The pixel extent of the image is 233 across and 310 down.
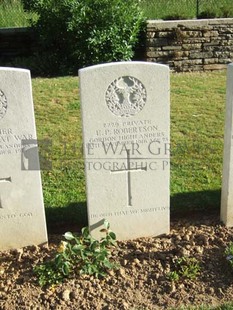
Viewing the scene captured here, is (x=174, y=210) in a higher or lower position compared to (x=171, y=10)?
lower

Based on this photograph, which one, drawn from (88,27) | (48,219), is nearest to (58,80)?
(88,27)

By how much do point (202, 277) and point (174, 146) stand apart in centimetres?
251

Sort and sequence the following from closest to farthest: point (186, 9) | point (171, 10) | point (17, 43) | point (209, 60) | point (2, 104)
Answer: point (2, 104) → point (209, 60) → point (17, 43) → point (186, 9) → point (171, 10)

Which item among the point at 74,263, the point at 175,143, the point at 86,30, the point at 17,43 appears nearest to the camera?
the point at 74,263

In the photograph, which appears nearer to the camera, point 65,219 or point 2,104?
point 2,104

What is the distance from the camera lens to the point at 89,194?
150 inches

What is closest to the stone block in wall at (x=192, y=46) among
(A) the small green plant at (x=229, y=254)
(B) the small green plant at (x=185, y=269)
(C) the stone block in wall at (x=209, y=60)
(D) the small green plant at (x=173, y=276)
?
(C) the stone block in wall at (x=209, y=60)

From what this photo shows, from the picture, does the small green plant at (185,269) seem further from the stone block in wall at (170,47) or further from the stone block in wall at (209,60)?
the stone block in wall at (209,60)

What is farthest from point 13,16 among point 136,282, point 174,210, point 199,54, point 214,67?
point 136,282

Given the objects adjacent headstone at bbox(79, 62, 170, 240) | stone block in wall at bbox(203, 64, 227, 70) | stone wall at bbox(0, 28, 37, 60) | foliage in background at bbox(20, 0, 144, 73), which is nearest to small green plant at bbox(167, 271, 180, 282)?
adjacent headstone at bbox(79, 62, 170, 240)

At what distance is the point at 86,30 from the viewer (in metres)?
8.20

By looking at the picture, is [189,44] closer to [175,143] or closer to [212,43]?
[212,43]

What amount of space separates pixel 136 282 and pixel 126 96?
1.43 metres

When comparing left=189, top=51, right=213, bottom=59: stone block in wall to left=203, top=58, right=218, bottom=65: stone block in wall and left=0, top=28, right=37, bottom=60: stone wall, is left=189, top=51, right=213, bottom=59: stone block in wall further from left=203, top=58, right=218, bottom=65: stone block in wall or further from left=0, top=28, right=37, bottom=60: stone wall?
left=0, top=28, right=37, bottom=60: stone wall
